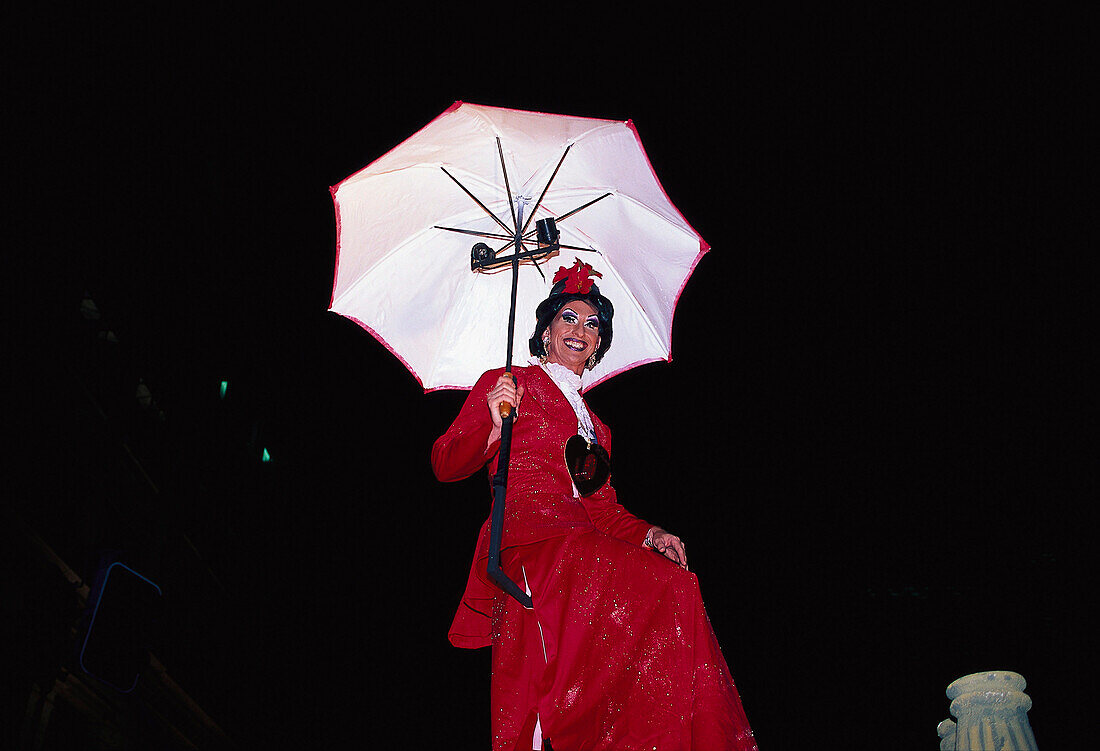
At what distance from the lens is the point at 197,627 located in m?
8.22

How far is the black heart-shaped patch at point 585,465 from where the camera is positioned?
3607 mm

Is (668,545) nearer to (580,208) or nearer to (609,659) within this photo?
(609,659)

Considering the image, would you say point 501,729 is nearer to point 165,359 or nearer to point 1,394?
point 1,394

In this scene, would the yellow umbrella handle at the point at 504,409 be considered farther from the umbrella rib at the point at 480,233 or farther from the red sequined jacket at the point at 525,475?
the umbrella rib at the point at 480,233

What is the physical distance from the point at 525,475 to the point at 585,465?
245mm

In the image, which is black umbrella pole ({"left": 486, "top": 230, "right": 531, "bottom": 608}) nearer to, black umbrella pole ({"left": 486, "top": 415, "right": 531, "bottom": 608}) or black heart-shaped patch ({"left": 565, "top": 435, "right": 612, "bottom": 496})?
black umbrella pole ({"left": 486, "top": 415, "right": 531, "bottom": 608})

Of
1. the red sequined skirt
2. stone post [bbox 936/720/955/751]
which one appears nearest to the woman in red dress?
the red sequined skirt

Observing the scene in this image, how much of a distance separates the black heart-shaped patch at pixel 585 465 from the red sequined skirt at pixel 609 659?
0.36 meters

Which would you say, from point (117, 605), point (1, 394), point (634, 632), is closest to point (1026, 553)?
point (634, 632)

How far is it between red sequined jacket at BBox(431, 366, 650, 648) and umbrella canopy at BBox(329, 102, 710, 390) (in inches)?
22.3

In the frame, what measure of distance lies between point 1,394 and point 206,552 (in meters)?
4.04

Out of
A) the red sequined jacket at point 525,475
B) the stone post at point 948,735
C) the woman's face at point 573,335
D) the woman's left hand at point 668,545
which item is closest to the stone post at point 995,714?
the stone post at point 948,735

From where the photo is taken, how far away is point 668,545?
3.40 m

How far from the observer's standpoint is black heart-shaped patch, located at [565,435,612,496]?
3607 mm
